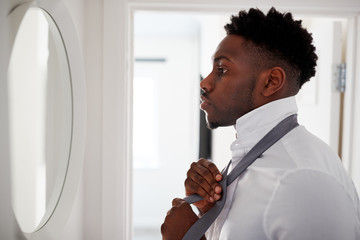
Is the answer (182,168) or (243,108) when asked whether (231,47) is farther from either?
(182,168)

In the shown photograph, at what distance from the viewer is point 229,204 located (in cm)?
64

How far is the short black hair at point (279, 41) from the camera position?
708 mm

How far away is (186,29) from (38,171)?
3.09 metres

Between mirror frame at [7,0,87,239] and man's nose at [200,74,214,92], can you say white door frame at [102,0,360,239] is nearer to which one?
mirror frame at [7,0,87,239]

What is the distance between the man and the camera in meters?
0.54

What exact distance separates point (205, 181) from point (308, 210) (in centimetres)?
24

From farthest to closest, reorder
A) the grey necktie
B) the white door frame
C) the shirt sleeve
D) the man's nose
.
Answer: the white door frame, the man's nose, the grey necktie, the shirt sleeve

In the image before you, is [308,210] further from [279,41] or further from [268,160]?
[279,41]

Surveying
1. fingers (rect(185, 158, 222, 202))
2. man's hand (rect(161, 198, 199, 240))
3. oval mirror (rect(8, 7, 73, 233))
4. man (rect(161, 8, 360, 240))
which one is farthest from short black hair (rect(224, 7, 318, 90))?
oval mirror (rect(8, 7, 73, 233))

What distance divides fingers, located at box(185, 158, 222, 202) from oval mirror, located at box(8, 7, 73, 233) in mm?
411

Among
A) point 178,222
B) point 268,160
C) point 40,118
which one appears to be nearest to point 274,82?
point 268,160

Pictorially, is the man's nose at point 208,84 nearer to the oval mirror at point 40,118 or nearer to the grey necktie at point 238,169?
the grey necktie at point 238,169

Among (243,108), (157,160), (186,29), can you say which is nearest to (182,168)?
(157,160)

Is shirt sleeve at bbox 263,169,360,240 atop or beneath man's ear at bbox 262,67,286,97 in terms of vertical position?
beneath
